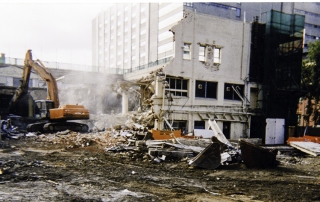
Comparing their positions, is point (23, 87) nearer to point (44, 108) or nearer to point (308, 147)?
point (44, 108)

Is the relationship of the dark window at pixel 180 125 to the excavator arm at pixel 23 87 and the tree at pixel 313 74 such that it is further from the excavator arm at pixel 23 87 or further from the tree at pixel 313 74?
the excavator arm at pixel 23 87

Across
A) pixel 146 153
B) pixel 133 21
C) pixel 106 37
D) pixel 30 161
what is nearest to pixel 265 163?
pixel 146 153

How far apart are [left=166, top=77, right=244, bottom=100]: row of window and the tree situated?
658 cm

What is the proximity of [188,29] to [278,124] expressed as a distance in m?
11.5

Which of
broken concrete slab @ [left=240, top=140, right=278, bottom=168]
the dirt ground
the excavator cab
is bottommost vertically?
the dirt ground

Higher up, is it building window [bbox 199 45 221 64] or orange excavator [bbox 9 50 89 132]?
building window [bbox 199 45 221 64]

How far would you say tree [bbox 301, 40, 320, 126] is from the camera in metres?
21.6

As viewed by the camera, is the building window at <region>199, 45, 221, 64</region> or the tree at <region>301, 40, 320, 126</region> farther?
the tree at <region>301, 40, 320, 126</region>

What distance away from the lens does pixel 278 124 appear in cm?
2166

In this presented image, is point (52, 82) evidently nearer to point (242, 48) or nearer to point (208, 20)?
point (208, 20)

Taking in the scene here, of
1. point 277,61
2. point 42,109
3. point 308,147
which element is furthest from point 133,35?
point 308,147

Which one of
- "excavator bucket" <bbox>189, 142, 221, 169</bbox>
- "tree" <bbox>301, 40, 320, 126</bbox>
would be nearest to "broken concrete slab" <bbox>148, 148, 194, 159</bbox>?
"excavator bucket" <bbox>189, 142, 221, 169</bbox>

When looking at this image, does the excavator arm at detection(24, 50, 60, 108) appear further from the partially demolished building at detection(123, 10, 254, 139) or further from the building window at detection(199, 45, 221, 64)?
the building window at detection(199, 45, 221, 64)

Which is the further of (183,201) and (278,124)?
(278,124)
